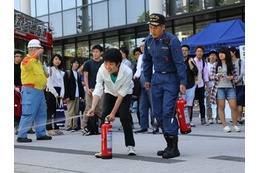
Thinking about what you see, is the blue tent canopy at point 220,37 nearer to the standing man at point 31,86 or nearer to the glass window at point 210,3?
the glass window at point 210,3

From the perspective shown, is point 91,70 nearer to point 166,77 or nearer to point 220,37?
point 166,77

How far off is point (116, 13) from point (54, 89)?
1411 centimetres

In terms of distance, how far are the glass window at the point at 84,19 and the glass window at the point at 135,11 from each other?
9.49ft

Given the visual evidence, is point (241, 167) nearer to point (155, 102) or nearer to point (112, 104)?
point (155, 102)

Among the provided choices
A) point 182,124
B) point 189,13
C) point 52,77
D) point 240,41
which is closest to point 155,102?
point 182,124

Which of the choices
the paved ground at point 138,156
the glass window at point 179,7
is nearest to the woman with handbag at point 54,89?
the paved ground at point 138,156

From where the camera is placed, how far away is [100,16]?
24125mm

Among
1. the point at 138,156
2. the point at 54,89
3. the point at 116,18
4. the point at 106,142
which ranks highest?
the point at 116,18

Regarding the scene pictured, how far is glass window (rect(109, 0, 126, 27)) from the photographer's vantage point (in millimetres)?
23016

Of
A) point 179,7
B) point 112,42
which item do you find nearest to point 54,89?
point 179,7

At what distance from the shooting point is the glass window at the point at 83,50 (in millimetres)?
26266

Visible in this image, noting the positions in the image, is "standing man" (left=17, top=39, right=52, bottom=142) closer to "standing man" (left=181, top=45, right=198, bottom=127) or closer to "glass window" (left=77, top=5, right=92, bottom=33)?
"standing man" (left=181, top=45, right=198, bottom=127)

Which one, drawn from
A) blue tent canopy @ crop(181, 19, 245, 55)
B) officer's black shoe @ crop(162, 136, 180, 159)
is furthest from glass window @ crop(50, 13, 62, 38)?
officer's black shoe @ crop(162, 136, 180, 159)

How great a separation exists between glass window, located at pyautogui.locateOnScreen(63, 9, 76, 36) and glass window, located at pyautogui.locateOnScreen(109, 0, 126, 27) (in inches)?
108
